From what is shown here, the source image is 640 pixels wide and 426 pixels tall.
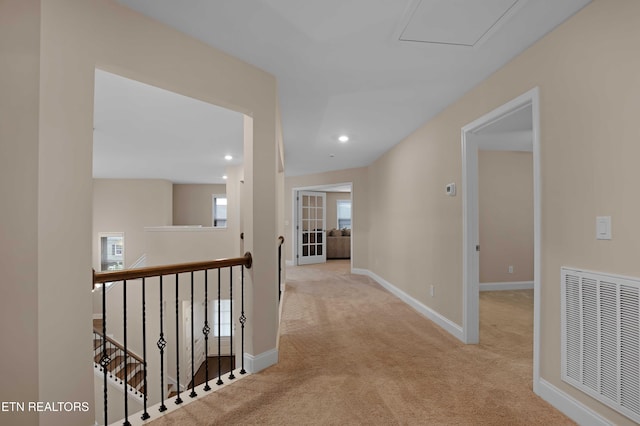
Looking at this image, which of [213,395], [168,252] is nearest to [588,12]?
[213,395]

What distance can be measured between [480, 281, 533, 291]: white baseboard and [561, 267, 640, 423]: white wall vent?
11.6 ft

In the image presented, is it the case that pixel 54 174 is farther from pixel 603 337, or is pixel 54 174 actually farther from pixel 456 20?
pixel 603 337

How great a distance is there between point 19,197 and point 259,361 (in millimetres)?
1843

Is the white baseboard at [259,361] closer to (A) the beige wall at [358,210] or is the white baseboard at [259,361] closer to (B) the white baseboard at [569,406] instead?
(B) the white baseboard at [569,406]

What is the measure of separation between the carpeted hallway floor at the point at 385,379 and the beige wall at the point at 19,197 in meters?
0.83

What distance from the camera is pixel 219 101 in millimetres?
2229

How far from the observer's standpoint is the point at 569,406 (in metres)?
1.84

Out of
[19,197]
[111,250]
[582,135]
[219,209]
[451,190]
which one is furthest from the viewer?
[219,209]

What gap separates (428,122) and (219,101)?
2.62 metres

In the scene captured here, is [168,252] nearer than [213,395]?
No

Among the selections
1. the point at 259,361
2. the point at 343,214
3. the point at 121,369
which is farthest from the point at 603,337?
the point at 343,214

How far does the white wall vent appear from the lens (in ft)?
4.98

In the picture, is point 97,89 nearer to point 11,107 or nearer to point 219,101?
point 219,101

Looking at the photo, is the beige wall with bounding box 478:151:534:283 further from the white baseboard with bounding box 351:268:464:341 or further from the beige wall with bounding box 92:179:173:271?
the beige wall with bounding box 92:179:173:271
